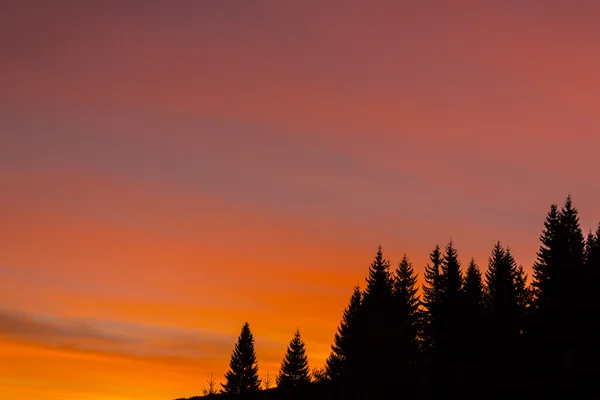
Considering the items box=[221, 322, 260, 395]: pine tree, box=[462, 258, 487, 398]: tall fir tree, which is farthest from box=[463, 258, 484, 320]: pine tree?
box=[221, 322, 260, 395]: pine tree

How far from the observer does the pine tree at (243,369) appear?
105750mm

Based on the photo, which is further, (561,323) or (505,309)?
(505,309)

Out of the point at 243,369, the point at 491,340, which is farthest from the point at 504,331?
the point at 243,369

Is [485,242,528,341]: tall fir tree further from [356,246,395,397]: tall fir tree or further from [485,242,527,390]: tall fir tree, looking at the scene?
[356,246,395,397]: tall fir tree

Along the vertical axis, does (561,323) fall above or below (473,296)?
below

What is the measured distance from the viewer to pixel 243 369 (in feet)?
350

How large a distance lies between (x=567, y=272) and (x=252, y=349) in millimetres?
60383

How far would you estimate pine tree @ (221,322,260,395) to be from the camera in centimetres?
10575

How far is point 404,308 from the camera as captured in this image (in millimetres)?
86438

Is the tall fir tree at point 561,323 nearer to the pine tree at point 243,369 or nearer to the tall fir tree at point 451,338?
the tall fir tree at point 451,338

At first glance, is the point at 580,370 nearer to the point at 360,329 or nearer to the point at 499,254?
the point at 360,329

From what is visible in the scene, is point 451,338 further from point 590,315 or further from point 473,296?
point 590,315

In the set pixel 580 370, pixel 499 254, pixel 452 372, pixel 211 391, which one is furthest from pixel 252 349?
pixel 580 370

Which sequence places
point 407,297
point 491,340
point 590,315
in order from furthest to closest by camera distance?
point 407,297
point 491,340
point 590,315
